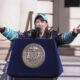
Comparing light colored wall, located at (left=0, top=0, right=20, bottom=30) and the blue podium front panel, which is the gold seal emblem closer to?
the blue podium front panel

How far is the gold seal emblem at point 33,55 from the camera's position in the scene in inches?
133

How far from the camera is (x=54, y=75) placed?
3.40 metres

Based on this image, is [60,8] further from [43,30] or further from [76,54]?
[43,30]

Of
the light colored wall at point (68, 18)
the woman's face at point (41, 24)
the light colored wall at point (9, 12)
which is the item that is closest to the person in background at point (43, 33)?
A: the woman's face at point (41, 24)

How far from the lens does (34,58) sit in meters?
3.43

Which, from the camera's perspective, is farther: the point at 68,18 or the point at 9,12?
the point at 68,18

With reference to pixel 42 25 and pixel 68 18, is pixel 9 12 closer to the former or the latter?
pixel 68 18

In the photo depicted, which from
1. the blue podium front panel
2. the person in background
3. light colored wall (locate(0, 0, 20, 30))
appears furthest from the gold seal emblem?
light colored wall (locate(0, 0, 20, 30))

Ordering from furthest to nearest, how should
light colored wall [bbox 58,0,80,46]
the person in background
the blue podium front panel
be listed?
1. light colored wall [bbox 58,0,80,46]
2. the person in background
3. the blue podium front panel

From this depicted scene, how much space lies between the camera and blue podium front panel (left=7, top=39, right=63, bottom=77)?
3.38 meters

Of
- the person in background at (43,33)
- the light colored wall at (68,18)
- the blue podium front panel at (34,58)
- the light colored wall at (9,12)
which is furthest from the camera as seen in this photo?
the light colored wall at (68,18)

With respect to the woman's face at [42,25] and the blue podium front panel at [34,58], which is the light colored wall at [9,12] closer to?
the woman's face at [42,25]

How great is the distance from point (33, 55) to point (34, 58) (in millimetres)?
28

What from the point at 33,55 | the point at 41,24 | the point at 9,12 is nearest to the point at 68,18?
the point at 9,12
